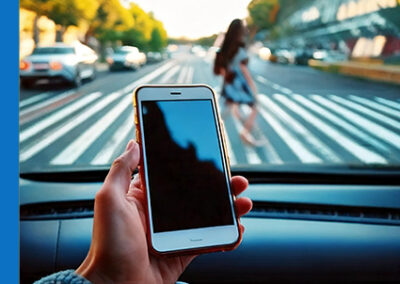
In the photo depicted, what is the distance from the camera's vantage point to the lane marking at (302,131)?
15.2 ft

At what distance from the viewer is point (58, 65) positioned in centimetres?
664

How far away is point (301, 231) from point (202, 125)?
107 cm

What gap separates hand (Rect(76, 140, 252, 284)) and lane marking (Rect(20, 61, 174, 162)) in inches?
101

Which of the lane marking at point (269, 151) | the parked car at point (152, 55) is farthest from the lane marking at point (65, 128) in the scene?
the lane marking at point (269, 151)

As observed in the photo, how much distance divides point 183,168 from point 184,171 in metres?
0.01

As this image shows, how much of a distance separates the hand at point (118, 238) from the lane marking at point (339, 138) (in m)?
2.29

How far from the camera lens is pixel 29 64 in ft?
17.4

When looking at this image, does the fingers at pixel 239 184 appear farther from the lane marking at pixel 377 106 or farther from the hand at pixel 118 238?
the lane marking at pixel 377 106

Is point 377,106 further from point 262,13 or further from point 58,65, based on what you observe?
point 58,65

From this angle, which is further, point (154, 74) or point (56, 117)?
point (154, 74)

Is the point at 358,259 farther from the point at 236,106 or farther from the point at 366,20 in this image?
the point at 366,20

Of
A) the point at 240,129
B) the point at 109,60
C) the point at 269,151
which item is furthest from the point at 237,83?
the point at 109,60

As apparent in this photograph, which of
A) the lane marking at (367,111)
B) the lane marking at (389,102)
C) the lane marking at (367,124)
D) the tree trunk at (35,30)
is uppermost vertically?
the tree trunk at (35,30)

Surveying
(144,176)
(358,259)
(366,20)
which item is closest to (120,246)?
(144,176)
